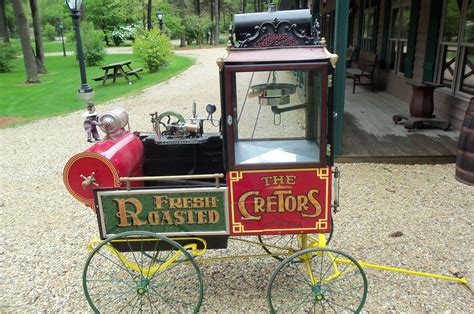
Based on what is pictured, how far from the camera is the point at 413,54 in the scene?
9109 millimetres

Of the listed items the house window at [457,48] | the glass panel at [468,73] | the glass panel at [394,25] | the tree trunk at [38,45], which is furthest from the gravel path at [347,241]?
the tree trunk at [38,45]

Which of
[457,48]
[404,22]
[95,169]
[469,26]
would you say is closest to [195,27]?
[404,22]

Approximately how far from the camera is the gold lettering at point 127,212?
2954 millimetres

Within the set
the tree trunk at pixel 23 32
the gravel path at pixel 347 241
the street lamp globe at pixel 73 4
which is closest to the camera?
the gravel path at pixel 347 241

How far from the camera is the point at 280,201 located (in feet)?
9.56

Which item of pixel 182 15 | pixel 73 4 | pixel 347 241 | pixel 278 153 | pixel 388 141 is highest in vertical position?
pixel 182 15

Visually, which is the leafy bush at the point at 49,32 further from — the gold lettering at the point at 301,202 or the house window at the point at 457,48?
the gold lettering at the point at 301,202

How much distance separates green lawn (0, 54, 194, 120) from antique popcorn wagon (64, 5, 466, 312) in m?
9.70

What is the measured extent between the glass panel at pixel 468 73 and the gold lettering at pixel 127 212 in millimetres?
6350

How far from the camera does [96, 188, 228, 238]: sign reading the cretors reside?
293 centimetres

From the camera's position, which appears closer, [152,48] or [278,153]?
[278,153]

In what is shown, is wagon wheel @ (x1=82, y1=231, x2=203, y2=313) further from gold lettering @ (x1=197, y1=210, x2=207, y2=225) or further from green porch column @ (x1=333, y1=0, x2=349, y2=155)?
green porch column @ (x1=333, y1=0, x2=349, y2=155)

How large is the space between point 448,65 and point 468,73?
72 cm

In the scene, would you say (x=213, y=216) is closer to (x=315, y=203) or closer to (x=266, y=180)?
(x=266, y=180)
